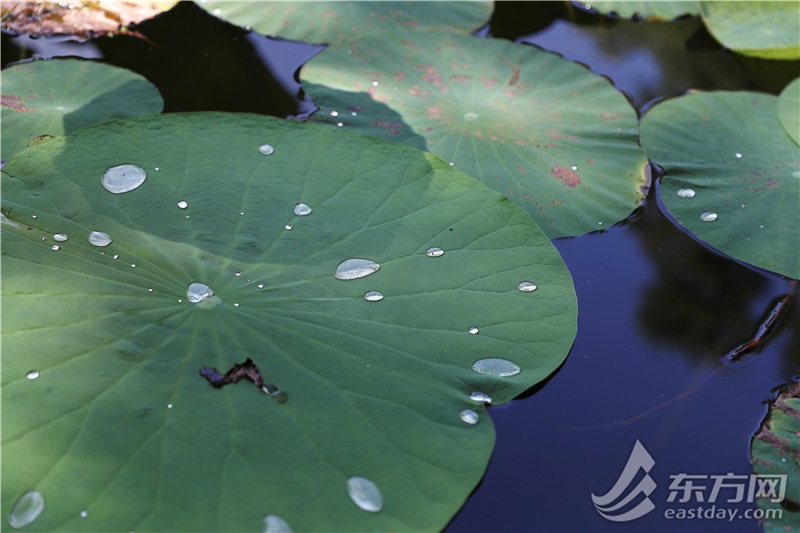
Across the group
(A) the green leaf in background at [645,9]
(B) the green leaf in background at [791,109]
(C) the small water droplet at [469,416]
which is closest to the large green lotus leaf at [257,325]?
(C) the small water droplet at [469,416]

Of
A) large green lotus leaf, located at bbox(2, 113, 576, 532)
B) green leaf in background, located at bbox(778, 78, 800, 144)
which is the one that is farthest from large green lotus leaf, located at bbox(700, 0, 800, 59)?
large green lotus leaf, located at bbox(2, 113, 576, 532)

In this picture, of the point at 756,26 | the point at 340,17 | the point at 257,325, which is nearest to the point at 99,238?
the point at 257,325

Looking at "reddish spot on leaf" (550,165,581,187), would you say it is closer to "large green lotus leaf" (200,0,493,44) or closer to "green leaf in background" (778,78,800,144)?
"green leaf in background" (778,78,800,144)

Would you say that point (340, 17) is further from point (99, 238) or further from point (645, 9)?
point (99, 238)

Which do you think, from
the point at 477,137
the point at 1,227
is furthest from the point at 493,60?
Answer: the point at 1,227

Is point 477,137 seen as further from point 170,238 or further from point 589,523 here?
point 589,523

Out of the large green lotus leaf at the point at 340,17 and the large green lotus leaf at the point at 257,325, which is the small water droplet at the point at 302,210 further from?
the large green lotus leaf at the point at 340,17
